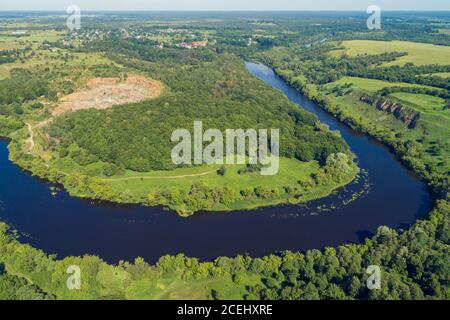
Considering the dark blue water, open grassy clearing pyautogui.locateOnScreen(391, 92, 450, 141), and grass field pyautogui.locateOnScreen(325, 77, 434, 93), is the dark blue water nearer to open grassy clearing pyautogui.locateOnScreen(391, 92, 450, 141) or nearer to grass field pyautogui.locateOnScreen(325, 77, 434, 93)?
open grassy clearing pyautogui.locateOnScreen(391, 92, 450, 141)

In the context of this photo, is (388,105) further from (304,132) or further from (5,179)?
(5,179)

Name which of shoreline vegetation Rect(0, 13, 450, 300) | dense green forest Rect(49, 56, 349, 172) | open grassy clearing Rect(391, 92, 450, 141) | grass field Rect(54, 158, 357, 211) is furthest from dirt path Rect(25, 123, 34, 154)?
open grassy clearing Rect(391, 92, 450, 141)

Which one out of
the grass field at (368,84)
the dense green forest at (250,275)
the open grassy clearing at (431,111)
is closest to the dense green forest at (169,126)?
the open grassy clearing at (431,111)

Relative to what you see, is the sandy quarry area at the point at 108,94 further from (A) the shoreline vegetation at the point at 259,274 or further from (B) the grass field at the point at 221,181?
(A) the shoreline vegetation at the point at 259,274
